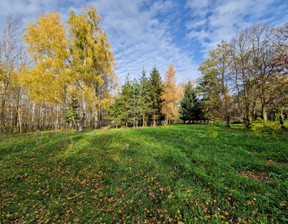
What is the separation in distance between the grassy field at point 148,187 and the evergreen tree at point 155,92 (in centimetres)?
1541

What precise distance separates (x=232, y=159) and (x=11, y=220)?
6936mm

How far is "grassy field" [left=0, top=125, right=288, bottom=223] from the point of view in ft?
7.70

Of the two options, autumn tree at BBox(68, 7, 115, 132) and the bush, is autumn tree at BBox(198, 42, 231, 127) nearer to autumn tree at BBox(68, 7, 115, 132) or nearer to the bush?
the bush

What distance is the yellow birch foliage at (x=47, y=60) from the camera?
959 cm

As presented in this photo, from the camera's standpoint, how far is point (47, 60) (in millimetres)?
9727

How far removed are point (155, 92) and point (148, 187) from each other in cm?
1890

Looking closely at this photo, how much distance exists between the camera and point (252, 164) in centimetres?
388

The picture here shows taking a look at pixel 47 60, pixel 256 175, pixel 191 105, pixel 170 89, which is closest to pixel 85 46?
pixel 47 60

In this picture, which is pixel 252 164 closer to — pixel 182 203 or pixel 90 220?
pixel 182 203

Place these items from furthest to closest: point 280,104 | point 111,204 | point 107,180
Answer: point 280,104 → point 107,180 → point 111,204

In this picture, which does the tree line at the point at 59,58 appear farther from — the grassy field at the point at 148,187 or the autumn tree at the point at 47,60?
the grassy field at the point at 148,187

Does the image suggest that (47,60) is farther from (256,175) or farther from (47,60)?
(256,175)

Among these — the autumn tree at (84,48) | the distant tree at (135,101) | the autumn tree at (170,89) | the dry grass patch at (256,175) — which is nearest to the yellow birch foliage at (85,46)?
the autumn tree at (84,48)

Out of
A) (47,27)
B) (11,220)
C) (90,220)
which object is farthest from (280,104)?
(47,27)
